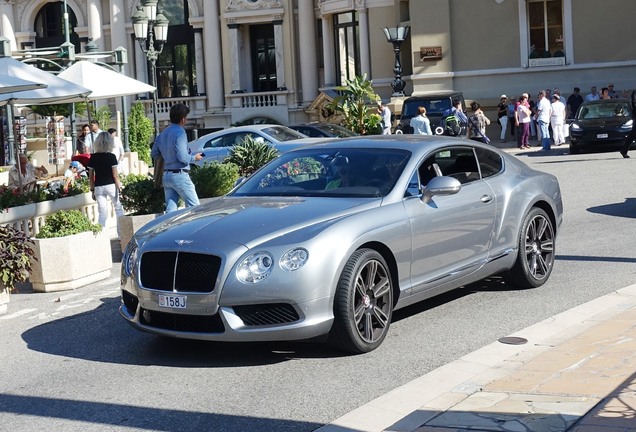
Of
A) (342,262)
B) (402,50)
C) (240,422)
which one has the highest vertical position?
(402,50)

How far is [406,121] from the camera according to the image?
106 ft

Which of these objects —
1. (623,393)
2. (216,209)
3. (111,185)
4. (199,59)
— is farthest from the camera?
(199,59)

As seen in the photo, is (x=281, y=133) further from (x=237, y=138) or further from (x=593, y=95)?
(x=593, y=95)

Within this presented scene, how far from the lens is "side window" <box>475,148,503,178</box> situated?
9.97 metres

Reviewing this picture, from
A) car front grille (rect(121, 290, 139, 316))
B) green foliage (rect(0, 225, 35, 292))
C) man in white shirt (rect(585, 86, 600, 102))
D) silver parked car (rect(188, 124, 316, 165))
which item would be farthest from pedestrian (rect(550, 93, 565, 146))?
car front grille (rect(121, 290, 139, 316))

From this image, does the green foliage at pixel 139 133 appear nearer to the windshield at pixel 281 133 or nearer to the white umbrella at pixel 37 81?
the windshield at pixel 281 133

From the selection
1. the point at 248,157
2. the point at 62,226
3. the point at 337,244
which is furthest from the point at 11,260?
the point at 248,157

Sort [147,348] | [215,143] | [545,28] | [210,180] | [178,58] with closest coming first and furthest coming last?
1. [147,348]
2. [210,180]
3. [215,143]
4. [545,28]
5. [178,58]

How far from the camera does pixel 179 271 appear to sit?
7.79m

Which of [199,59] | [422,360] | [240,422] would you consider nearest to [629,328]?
[422,360]

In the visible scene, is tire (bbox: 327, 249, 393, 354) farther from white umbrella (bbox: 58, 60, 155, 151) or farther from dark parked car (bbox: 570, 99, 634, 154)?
dark parked car (bbox: 570, 99, 634, 154)

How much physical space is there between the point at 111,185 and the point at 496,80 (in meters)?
25.0

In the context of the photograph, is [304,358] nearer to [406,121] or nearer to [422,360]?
[422,360]

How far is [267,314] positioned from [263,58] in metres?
38.4
